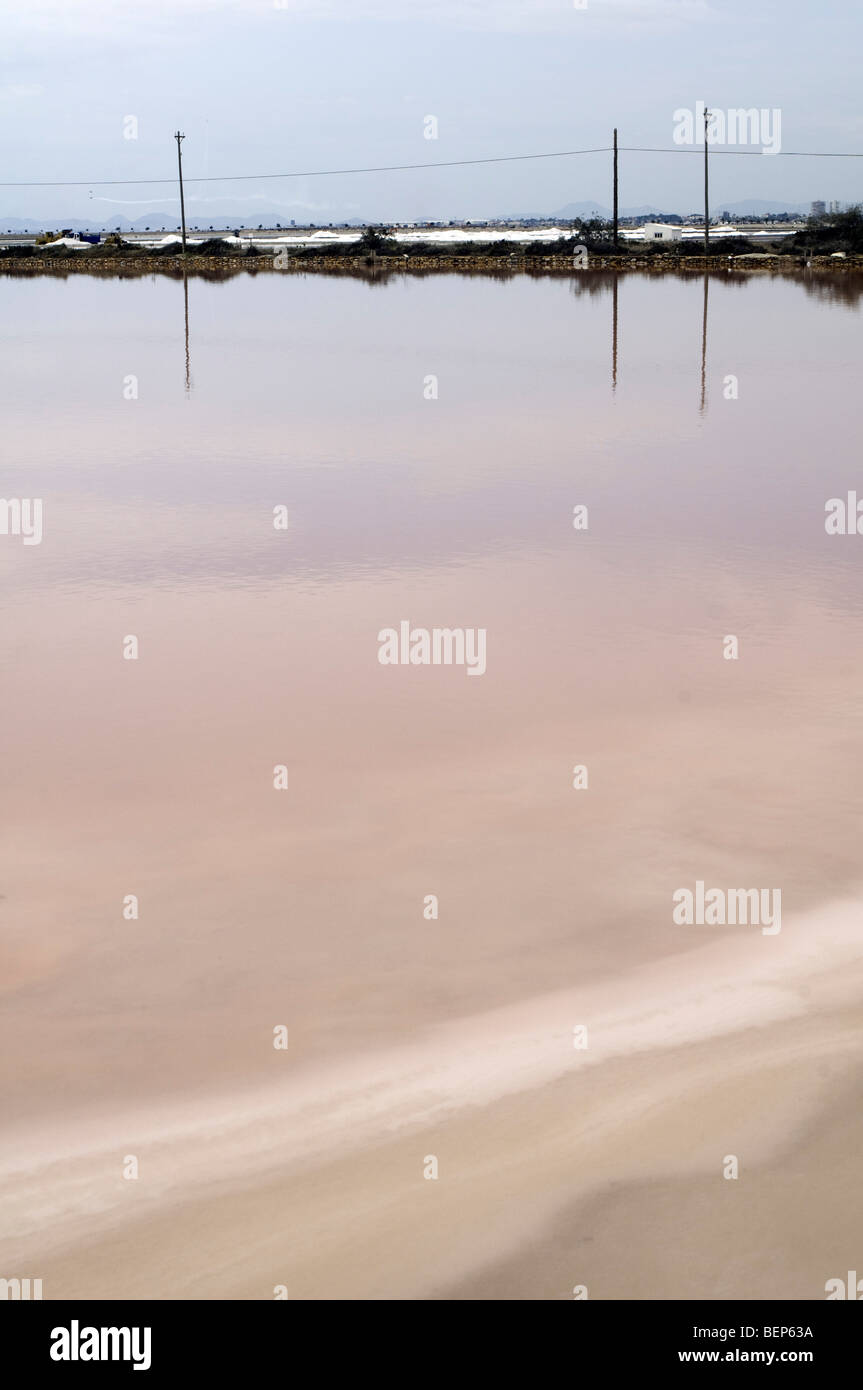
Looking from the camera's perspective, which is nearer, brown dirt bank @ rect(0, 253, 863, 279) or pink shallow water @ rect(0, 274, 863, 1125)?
pink shallow water @ rect(0, 274, 863, 1125)

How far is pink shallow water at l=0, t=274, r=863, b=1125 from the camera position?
18.5 feet

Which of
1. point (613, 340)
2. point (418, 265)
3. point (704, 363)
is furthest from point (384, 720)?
point (418, 265)

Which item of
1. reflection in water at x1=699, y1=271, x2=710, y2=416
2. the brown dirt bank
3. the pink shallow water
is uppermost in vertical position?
the brown dirt bank

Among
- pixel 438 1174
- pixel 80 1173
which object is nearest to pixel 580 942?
pixel 438 1174

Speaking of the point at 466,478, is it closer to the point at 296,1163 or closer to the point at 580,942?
the point at 580,942

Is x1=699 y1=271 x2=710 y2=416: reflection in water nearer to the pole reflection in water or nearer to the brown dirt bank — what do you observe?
the pole reflection in water

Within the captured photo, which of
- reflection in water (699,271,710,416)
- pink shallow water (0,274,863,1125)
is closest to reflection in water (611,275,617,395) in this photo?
reflection in water (699,271,710,416)

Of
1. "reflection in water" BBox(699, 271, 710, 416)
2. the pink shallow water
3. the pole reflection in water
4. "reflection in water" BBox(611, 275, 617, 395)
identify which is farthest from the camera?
the pole reflection in water

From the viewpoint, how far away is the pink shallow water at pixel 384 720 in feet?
18.5

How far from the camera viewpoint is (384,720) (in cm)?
837

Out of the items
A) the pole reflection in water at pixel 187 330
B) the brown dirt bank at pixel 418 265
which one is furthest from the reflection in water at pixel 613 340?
the brown dirt bank at pixel 418 265

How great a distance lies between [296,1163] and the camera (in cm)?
453

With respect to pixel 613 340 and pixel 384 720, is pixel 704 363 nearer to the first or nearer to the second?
pixel 613 340

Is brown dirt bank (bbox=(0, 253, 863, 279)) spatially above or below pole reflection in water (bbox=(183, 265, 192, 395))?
above
